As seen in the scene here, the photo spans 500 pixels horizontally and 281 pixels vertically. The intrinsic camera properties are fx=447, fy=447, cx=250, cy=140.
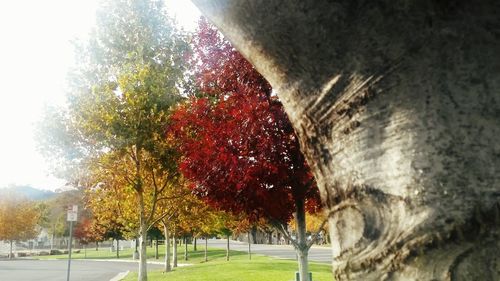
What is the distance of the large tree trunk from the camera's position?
109 cm

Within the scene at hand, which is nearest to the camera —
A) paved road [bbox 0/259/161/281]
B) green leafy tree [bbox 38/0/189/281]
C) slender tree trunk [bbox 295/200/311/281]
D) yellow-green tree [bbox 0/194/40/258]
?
slender tree trunk [bbox 295/200/311/281]

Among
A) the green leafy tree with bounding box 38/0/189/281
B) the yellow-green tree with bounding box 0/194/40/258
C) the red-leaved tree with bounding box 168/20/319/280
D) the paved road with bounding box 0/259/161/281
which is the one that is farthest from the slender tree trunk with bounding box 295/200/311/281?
the yellow-green tree with bounding box 0/194/40/258

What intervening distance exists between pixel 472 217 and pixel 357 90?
426 millimetres

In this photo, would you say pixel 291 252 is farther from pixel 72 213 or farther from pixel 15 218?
pixel 15 218

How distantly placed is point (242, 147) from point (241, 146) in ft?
0.10

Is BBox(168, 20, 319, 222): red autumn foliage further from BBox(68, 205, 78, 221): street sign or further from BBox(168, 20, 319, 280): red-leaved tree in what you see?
BBox(68, 205, 78, 221): street sign

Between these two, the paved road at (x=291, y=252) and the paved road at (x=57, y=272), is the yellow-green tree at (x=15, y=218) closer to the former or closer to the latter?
the paved road at (x=57, y=272)

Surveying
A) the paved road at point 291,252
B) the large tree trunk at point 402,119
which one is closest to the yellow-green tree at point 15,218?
the paved road at point 291,252

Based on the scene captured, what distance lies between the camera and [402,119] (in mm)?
1164

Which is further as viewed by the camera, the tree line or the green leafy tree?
the green leafy tree

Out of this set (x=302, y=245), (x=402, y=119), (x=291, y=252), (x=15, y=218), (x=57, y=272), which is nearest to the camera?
(x=402, y=119)

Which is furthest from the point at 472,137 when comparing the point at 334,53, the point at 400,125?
the point at 334,53

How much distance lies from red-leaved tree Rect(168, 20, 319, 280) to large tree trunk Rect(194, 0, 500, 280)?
6430mm

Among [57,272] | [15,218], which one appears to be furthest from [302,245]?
[15,218]
